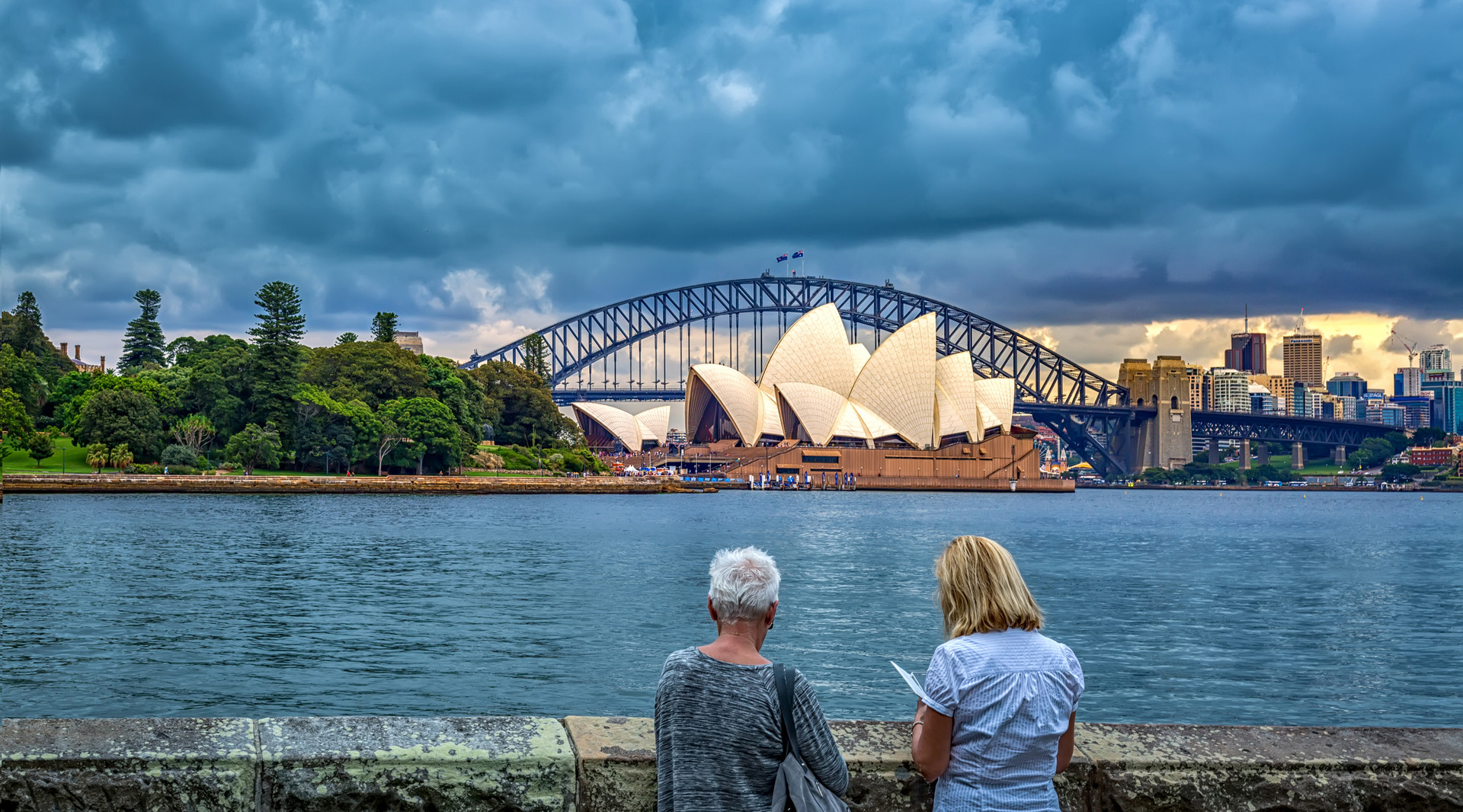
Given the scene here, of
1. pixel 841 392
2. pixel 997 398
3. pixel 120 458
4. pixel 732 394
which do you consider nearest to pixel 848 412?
pixel 841 392

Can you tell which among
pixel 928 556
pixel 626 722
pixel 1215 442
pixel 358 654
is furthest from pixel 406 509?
pixel 1215 442

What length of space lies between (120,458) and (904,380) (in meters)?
58.1

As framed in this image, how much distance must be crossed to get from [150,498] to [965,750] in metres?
60.5

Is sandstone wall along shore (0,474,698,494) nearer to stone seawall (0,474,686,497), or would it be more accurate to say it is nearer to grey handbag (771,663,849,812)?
stone seawall (0,474,686,497)

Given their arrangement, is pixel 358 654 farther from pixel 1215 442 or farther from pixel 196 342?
pixel 1215 442

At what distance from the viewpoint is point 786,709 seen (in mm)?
3129

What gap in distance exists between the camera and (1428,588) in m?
28.2

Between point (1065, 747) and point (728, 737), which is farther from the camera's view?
point (1065, 747)

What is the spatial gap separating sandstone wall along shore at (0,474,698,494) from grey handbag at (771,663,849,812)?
195ft

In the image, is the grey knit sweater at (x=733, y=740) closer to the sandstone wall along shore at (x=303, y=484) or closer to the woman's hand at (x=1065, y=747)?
the woman's hand at (x=1065, y=747)

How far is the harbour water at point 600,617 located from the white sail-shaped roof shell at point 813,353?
190 feet

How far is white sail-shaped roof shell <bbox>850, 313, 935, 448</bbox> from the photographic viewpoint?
100562mm

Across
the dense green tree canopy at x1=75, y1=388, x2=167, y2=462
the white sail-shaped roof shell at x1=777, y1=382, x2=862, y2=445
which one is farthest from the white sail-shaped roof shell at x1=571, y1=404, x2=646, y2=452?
the dense green tree canopy at x1=75, y1=388, x2=167, y2=462

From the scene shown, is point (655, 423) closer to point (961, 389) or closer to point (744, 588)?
point (961, 389)
